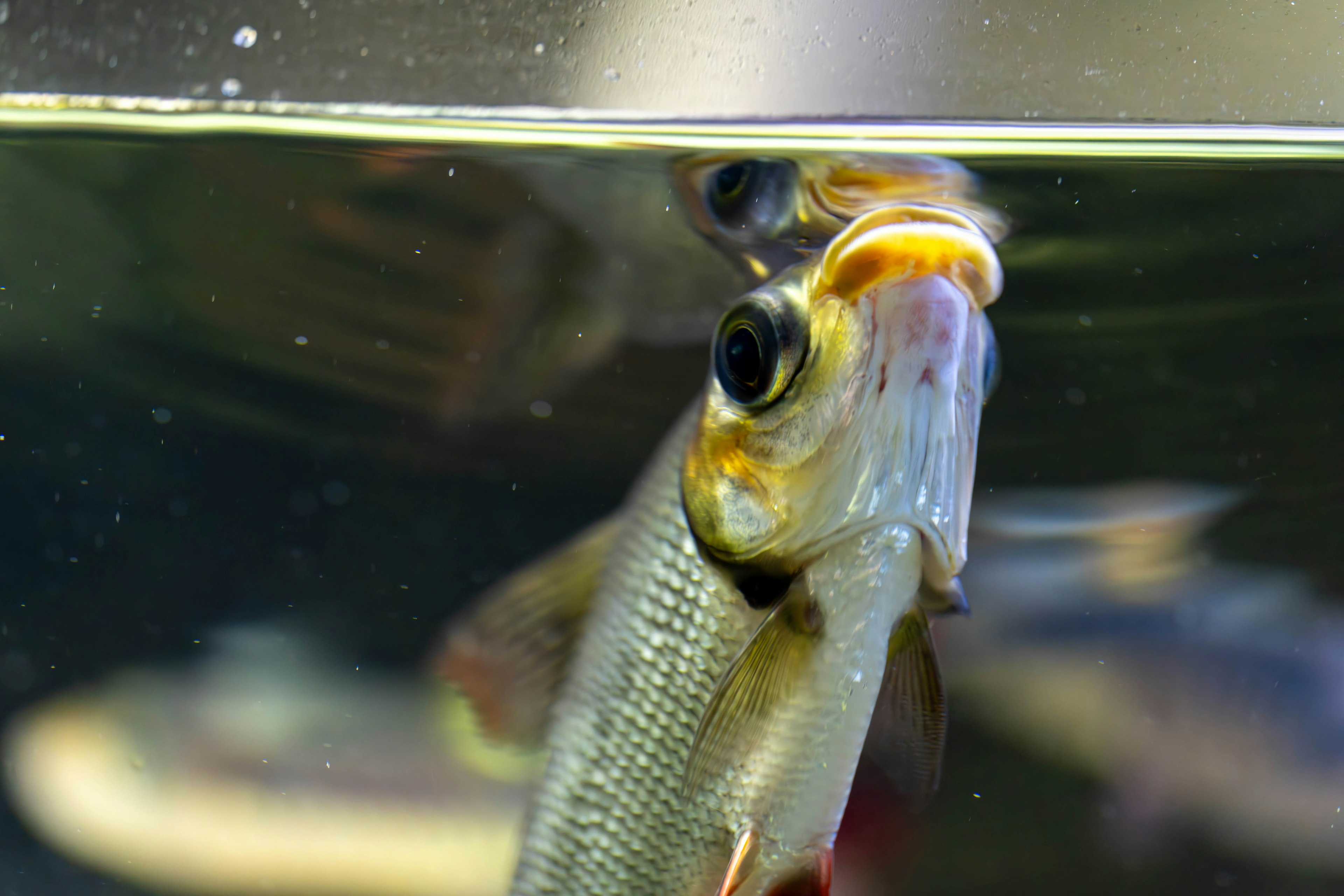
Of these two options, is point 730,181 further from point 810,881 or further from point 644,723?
point 810,881

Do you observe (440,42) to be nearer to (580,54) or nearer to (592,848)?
(580,54)

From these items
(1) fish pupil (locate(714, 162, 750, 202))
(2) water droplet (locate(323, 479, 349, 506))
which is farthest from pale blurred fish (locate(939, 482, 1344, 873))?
(2) water droplet (locate(323, 479, 349, 506))

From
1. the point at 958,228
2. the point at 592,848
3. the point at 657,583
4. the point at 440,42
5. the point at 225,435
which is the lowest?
the point at 592,848

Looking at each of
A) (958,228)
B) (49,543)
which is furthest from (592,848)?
(49,543)

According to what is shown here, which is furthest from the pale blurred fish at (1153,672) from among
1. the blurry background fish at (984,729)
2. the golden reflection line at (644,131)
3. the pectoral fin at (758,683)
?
the pectoral fin at (758,683)

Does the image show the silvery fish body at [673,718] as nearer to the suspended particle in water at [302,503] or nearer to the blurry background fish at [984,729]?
the blurry background fish at [984,729]

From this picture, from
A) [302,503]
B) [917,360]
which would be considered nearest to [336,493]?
[302,503]
